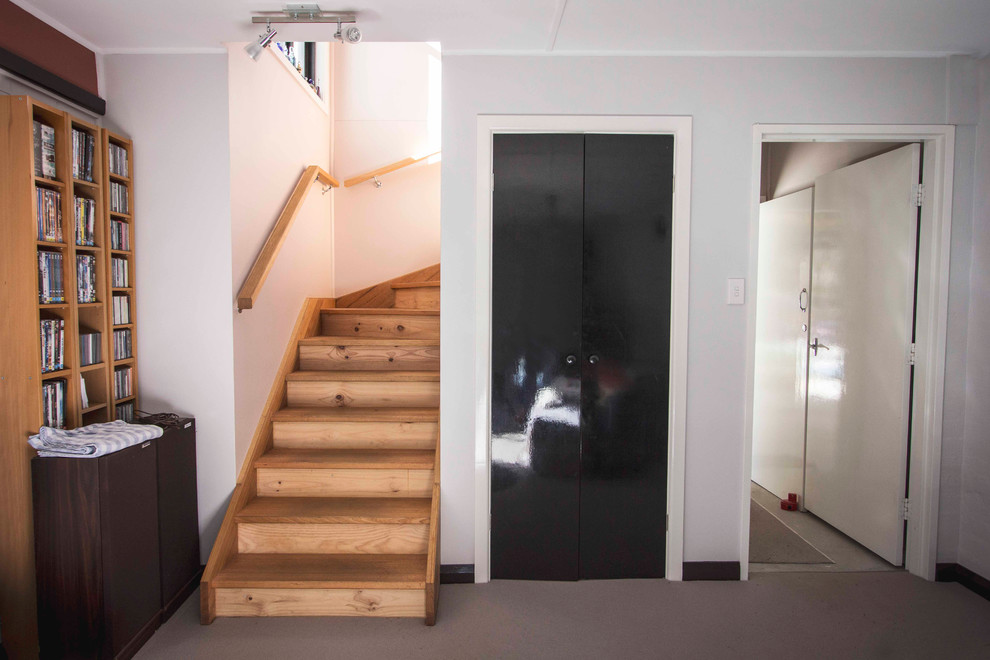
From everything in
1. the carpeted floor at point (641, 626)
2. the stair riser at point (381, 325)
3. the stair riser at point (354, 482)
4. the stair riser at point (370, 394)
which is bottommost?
the carpeted floor at point (641, 626)

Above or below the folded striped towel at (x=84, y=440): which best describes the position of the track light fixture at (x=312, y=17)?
above

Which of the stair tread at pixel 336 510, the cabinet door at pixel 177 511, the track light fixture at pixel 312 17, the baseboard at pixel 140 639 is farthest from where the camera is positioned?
the stair tread at pixel 336 510

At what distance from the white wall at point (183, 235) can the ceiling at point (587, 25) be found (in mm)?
154

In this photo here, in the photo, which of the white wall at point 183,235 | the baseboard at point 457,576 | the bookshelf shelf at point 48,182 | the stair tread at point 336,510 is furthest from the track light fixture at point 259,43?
the baseboard at point 457,576

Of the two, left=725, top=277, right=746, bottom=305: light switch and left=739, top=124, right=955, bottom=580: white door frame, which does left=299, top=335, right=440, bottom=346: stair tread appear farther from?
left=739, top=124, right=955, bottom=580: white door frame

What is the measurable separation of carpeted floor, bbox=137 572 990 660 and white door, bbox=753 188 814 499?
1030 mm

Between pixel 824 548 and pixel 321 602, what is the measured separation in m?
2.43

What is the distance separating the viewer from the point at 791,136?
2.55m

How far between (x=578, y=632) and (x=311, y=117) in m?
3.32

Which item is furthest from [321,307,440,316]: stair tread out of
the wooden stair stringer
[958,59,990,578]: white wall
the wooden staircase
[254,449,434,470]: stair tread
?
[958,59,990,578]: white wall

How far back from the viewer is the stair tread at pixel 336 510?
7.97 feet

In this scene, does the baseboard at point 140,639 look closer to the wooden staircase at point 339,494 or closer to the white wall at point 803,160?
the wooden staircase at point 339,494

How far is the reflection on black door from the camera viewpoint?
2.52 meters

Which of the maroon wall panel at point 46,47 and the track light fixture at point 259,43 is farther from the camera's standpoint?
the track light fixture at point 259,43
